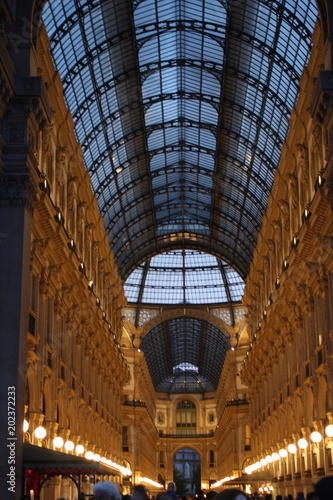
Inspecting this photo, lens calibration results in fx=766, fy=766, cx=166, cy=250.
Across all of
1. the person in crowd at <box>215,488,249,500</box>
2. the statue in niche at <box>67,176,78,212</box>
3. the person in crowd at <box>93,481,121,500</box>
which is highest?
the statue in niche at <box>67,176,78,212</box>

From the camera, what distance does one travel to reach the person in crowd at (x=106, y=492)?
7.62 metres

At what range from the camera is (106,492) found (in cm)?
764

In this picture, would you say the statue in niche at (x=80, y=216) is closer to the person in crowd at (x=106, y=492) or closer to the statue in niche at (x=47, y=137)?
the statue in niche at (x=47, y=137)

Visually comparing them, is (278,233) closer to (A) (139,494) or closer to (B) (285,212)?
(B) (285,212)

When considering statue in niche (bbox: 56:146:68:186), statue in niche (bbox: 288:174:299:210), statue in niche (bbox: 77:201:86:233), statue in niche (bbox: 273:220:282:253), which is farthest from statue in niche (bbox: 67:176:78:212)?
statue in niche (bbox: 273:220:282:253)

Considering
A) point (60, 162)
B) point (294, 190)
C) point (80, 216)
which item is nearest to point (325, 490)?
point (60, 162)

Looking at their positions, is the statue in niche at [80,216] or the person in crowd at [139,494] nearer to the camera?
the person in crowd at [139,494]

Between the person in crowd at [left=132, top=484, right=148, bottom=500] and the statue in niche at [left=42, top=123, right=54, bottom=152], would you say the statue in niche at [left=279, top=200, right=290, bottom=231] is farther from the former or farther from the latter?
the person in crowd at [left=132, top=484, right=148, bottom=500]

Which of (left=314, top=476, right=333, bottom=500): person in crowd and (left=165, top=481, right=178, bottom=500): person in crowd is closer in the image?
(left=314, top=476, right=333, bottom=500): person in crowd

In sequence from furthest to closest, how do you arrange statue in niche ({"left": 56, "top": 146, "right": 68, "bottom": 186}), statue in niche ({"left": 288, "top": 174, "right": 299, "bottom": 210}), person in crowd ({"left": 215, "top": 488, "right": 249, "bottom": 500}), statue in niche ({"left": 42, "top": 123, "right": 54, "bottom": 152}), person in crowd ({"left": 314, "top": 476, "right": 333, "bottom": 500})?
statue in niche ({"left": 288, "top": 174, "right": 299, "bottom": 210}), statue in niche ({"left": 56, "top": 146, "right": 68, "bottom": 186}), statue in niche ({"left": 42, "top": 123, "right": 54, "bottom": 152}), person in crowd ({"left": 215, "top": 488, "right": 249, "bottom": 500}), person in crowd ({"left": 314, "top": 476, "right": 333, "bottom": 500})

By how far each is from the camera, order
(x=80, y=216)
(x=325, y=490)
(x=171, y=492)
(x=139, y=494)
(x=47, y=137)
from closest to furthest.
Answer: (x=325, y=490)
(x=139, y=494)
(x=171, y=492)
(x=47, y=137)
(x=80, y=216)

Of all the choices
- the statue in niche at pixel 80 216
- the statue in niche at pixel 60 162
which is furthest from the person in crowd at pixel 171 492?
the statue in niche at pixel 80 216

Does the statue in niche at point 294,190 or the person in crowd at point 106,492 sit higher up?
the statue in niche at point 294,190

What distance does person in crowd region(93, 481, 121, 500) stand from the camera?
25.0 feet
